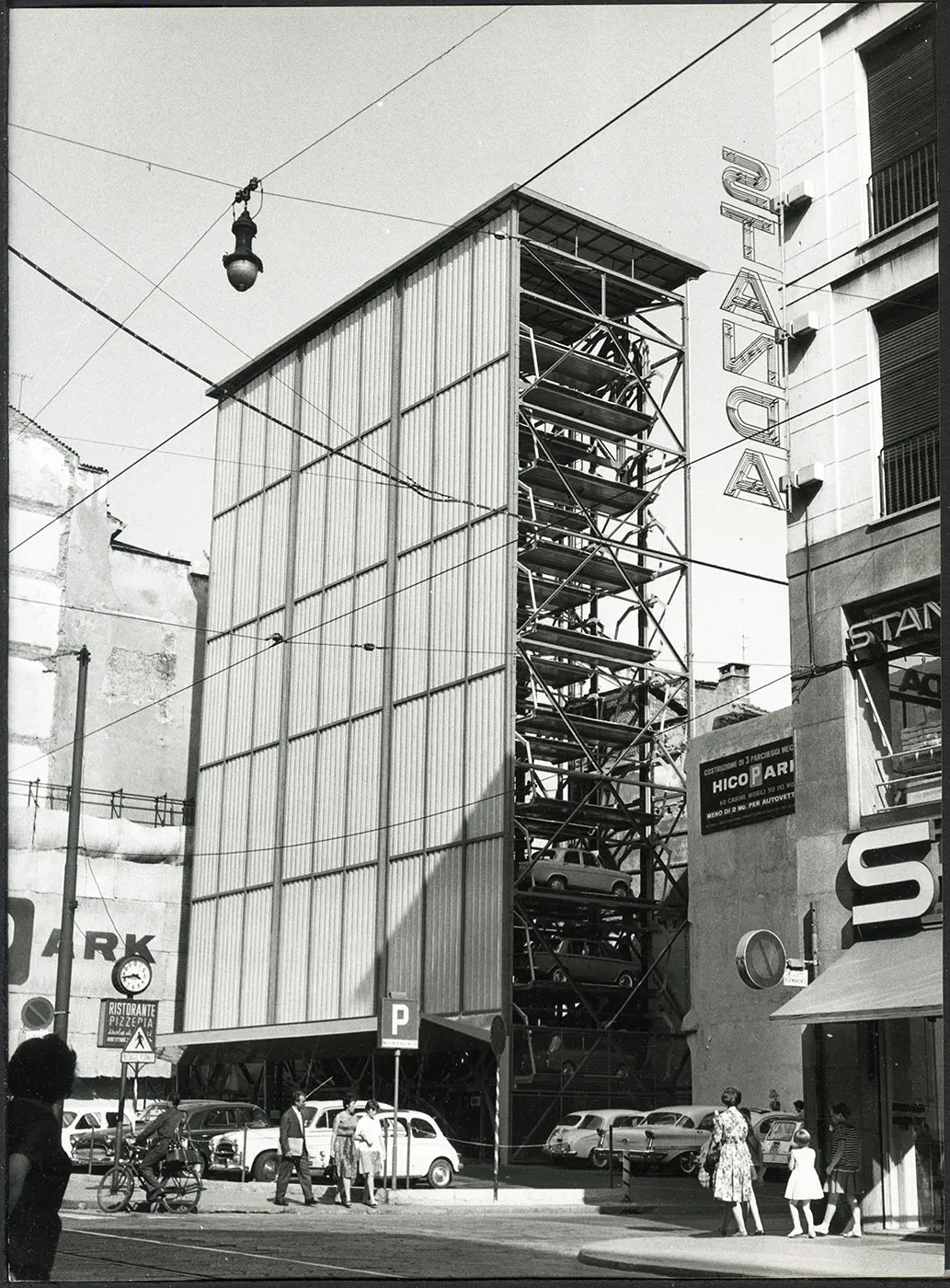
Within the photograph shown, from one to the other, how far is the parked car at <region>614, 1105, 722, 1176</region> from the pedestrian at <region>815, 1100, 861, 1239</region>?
14.5 meters

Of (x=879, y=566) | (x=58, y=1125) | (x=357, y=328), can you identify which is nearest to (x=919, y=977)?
(x=879, y=566)

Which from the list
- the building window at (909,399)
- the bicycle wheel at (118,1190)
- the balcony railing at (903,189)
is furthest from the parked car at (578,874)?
the balcony railing at (903,189)

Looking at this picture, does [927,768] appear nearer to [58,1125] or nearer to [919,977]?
[919,977]

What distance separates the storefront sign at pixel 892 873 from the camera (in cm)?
1822

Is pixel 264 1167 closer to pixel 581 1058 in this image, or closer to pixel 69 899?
pixel 69 899

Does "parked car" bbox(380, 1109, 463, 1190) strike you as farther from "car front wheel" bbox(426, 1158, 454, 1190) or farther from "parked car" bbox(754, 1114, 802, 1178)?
"parked car" bbox(754, 1114, 802, 1178)

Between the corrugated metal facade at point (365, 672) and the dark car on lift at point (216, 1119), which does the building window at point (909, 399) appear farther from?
the corrugated metal facade at point (365, 672)

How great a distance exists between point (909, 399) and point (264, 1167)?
18.5 meters

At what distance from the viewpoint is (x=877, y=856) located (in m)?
19.0

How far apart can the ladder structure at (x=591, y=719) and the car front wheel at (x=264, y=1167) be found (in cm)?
990

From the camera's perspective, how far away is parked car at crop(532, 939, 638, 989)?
41188 millimetres

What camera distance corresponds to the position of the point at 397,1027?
87.5 ft

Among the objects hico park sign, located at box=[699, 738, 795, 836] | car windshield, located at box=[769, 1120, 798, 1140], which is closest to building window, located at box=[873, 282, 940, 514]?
car windshield, located at box=[769, 1120, 798, 1140]

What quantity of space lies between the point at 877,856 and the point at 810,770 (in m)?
1.83
